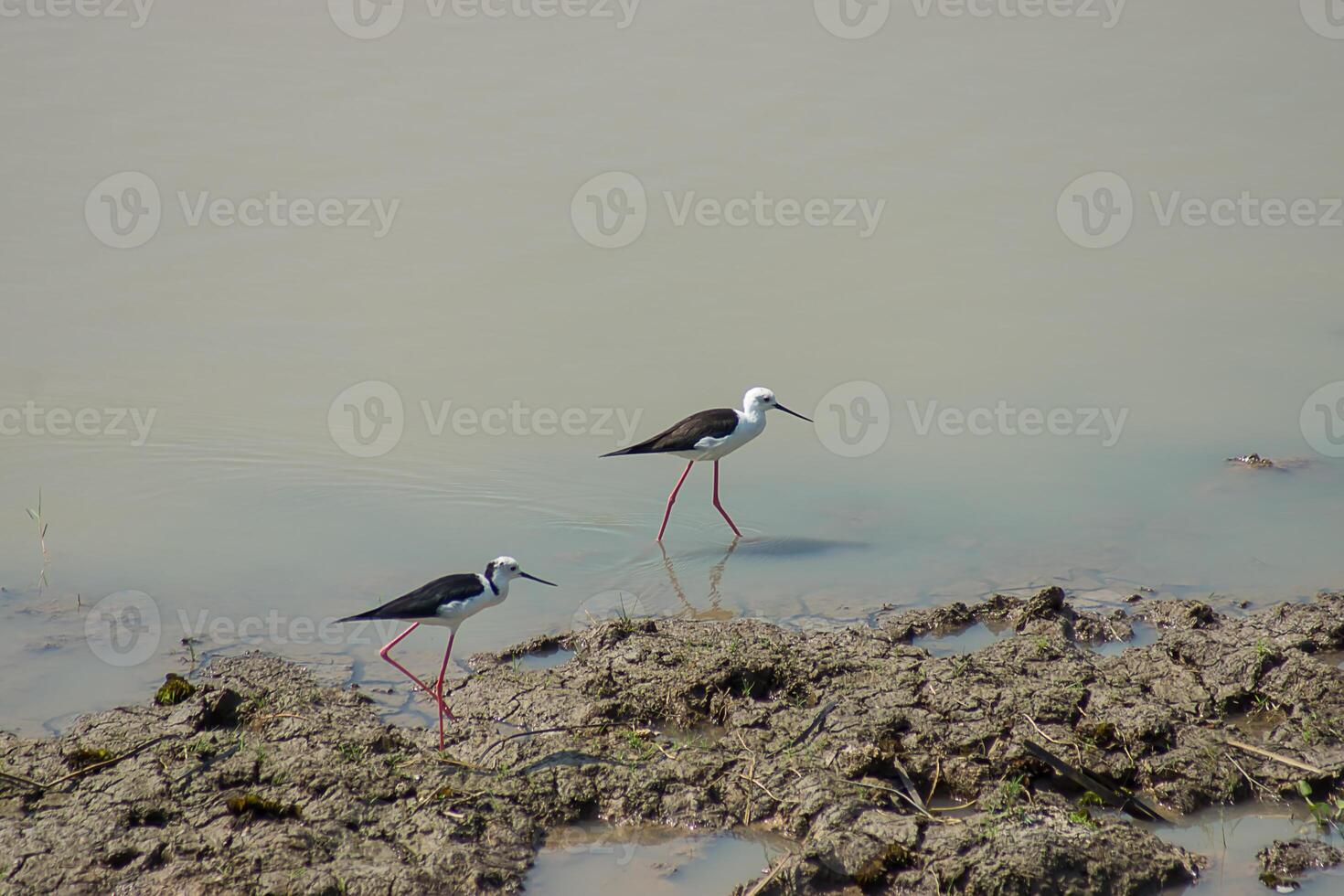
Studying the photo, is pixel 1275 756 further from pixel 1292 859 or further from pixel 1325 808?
pixel 1292 859

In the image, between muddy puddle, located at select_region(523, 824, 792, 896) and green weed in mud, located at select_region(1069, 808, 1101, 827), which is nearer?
muddy puddle, located at select_region(523, 824, 792, 896)

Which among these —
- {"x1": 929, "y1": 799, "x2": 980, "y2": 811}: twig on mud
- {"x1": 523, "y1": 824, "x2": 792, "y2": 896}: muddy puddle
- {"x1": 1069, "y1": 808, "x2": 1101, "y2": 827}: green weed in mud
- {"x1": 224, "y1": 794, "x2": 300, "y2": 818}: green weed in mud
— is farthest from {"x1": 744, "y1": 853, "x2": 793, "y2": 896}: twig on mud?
{"x1": 224, "y1": 794, "x2": 300, "y2": 818}: green weed in mud

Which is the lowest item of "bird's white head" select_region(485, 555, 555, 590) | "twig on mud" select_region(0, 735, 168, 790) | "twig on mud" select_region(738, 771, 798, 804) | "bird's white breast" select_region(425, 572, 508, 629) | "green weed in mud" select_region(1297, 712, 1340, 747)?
"twig on mud" select_region(738, 771, 798, 804)

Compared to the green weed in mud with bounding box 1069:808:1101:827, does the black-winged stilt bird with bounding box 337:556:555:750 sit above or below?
above

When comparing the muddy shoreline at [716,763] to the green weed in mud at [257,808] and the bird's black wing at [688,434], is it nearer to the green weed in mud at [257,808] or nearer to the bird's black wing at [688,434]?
the green weed in mud at [257,808]

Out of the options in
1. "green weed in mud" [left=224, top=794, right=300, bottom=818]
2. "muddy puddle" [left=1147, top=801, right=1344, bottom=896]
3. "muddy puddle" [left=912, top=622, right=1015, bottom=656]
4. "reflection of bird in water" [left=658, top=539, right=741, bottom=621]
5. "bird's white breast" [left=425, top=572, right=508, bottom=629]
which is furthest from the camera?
"reflection of bird in water" [left=658, top=539, right=741, bottom=621]

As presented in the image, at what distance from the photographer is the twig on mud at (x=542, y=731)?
549 cm

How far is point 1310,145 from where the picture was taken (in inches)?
611

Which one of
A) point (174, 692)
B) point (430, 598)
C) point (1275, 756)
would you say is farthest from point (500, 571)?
point (1275, 756)

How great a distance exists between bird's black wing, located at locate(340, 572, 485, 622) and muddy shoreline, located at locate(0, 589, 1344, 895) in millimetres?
509

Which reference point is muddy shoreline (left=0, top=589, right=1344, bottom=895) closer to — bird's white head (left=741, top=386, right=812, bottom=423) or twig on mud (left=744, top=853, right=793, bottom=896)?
twig on mud (left=744, top=853, right=793, bottom=896)

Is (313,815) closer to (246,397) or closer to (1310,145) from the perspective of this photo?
(246,397)

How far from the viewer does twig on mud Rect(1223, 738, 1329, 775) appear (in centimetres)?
555

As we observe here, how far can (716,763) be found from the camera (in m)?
5.46
